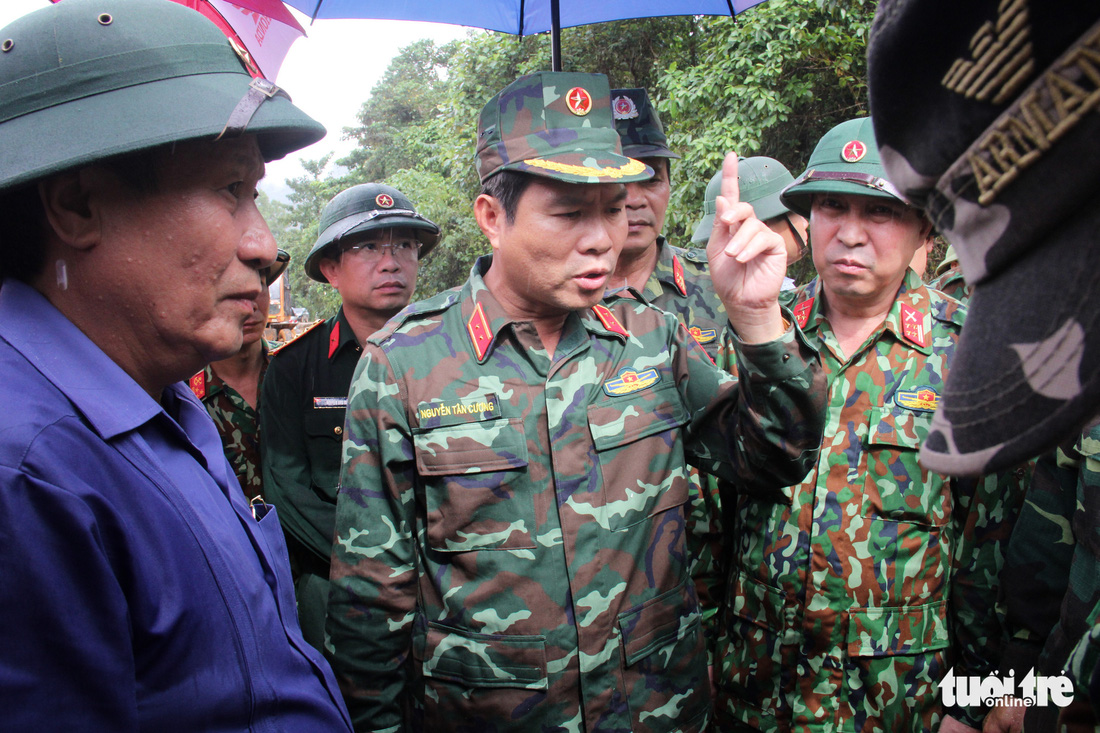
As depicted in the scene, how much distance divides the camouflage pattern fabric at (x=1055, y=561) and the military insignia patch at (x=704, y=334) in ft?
6.01

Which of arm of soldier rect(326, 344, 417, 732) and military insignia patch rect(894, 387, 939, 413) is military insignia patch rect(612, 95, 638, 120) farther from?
arm of soldier rect(326, 344, 417, 732)

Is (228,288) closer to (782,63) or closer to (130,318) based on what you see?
(130,318)

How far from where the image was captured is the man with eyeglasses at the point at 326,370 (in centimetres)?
314

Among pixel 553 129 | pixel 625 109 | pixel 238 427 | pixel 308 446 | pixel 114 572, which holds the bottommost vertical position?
pixel 114 572

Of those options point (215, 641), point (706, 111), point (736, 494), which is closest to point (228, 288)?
point (215, 641)

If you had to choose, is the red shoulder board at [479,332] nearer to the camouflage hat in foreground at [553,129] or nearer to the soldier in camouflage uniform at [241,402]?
the camouflage hat in foreground at [553,129]

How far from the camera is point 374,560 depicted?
205cm

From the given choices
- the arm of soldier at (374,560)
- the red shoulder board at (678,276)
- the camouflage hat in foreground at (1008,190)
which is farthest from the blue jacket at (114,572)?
the red shoulder board at (678,276)

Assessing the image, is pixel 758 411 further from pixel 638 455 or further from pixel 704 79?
pixel 704 79

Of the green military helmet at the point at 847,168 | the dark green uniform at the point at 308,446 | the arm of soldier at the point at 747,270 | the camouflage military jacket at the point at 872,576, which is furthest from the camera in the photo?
the dark green uniform at the point at 308,446

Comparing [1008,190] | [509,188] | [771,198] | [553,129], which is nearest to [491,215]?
[509,188]

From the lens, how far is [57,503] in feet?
3.15

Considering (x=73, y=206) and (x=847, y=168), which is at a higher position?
(x=847, y=168)

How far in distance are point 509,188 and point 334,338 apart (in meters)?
1.82
